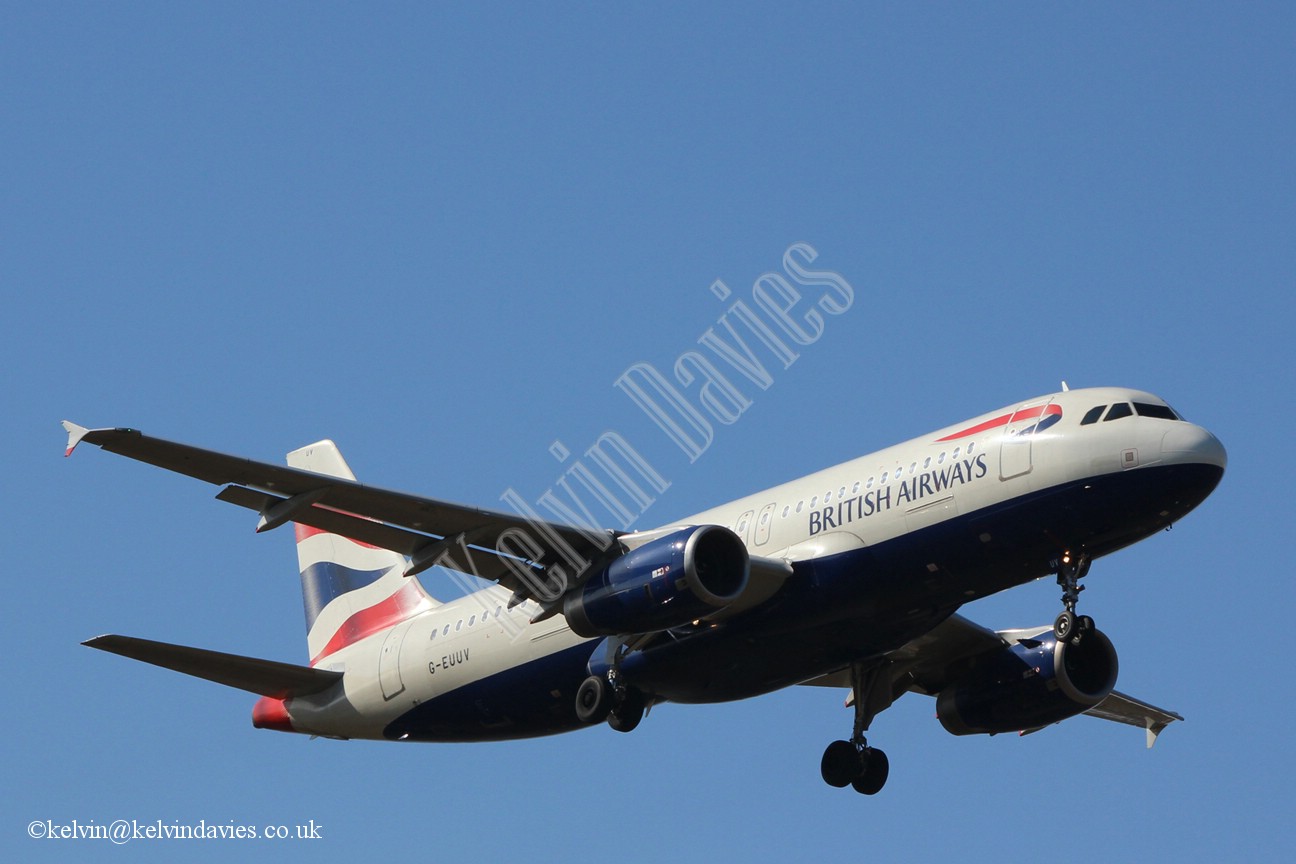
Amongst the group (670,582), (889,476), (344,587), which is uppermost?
(344,587)

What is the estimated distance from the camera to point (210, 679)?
37.2 meters

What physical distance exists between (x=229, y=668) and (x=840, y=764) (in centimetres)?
1229

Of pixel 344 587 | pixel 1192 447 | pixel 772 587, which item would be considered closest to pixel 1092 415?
pixel 1192 447

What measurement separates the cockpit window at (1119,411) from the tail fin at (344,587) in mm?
15966

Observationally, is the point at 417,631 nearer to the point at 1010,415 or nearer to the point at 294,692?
the point at 294,692

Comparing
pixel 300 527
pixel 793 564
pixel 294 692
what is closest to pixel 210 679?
pixel 294 692

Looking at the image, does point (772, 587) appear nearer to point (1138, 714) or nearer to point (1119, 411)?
point (1119, 411)

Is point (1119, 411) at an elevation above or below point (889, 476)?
above

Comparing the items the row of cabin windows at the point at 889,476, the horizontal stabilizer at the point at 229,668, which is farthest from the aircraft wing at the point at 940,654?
the horizontal stabilizer at the point at 229,668

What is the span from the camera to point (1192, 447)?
30344mm

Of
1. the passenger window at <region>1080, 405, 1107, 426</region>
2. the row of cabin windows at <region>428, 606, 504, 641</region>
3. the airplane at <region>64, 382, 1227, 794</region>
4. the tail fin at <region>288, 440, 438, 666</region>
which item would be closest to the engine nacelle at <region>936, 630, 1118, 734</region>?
the airplane at <region>64, 382, 1227, 794</region>

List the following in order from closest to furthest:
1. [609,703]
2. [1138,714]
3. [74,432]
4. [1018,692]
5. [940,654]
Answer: [74,432]
[609,703]
[1018,692]
[940,654]
[1138,714]

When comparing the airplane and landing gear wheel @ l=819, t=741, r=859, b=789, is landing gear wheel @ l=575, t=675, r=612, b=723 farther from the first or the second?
landing gear wheel @ l=819, t=741, r=859, b=789

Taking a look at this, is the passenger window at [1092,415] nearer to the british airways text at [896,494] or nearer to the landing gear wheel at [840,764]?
the british airways text at [896,494]
